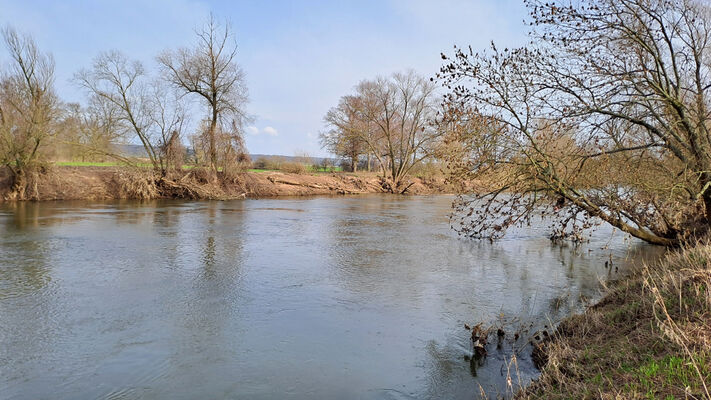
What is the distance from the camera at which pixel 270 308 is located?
23.3 feet

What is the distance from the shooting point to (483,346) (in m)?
5.60

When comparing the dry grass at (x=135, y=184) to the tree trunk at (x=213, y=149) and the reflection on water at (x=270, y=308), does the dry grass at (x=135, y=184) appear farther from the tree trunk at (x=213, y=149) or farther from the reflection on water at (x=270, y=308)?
the reflection on water at (x=270, y=308)

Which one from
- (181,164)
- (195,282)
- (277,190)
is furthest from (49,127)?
(195,282)

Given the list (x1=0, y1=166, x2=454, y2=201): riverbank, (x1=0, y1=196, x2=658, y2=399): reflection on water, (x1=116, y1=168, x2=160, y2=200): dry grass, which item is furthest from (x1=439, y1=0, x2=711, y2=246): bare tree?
(x1=116, y1=168, x2=160, y2=200): dry grass

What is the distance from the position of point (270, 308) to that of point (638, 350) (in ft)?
16.2

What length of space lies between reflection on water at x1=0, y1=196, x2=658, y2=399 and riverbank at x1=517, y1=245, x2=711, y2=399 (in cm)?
61

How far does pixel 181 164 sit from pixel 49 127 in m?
7.30

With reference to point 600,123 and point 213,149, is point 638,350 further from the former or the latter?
point 213,149

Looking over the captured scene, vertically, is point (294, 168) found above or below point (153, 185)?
above

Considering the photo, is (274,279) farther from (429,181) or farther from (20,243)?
(429,181)

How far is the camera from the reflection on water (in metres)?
4.83

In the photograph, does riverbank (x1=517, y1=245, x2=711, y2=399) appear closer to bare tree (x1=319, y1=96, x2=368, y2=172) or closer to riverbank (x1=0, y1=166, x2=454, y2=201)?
riverbank (x1=0, y1=166, x2=454, y2=201)

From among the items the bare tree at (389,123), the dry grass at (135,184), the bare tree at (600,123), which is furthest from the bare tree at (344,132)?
the bare tree at (600,123)

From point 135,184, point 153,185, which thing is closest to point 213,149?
point 153,185
